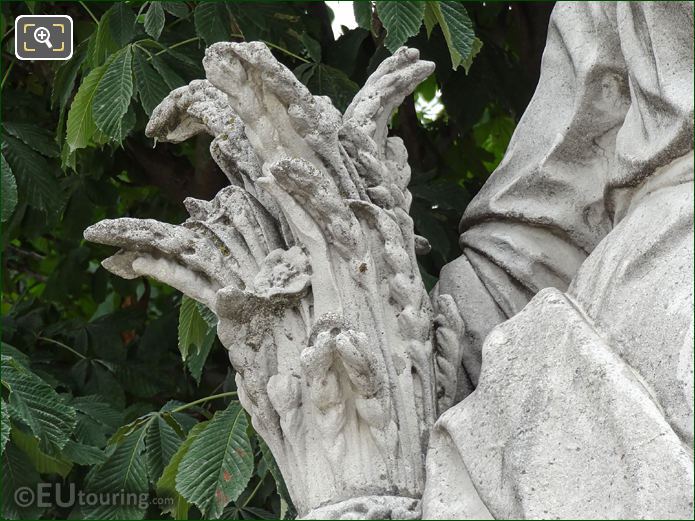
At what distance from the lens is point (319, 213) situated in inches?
114

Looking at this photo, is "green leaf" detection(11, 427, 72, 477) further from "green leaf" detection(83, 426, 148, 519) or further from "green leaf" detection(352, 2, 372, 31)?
"green leaf" detection(352, 2, 372, 31)

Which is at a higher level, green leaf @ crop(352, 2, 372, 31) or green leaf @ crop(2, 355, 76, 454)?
green leaf @ crop(352, 2, 372, 31)

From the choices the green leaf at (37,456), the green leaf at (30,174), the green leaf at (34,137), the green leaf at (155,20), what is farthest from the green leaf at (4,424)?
the green leaf at (155,20)

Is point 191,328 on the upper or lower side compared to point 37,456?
upper

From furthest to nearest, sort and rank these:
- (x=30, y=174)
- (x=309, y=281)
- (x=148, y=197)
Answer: (x=148, y=197) → (x=30, y=174) → (x=309, y=281)

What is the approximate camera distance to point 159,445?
4.21m

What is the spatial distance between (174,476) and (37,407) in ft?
1.40

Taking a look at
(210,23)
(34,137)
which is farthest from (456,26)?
(34,137)

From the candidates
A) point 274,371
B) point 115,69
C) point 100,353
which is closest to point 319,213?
point 274,371

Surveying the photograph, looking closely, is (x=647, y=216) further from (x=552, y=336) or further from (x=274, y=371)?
(x=274, y=371)

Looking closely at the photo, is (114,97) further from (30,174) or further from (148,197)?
(148,197)

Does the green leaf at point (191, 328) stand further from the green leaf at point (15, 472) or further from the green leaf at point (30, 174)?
the green leaf at point (30, 174)

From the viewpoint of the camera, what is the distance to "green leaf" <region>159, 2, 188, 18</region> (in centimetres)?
431

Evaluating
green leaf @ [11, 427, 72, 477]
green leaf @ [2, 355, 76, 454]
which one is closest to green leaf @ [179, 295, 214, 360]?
green leaf @ [2, 355, 76, 454]
